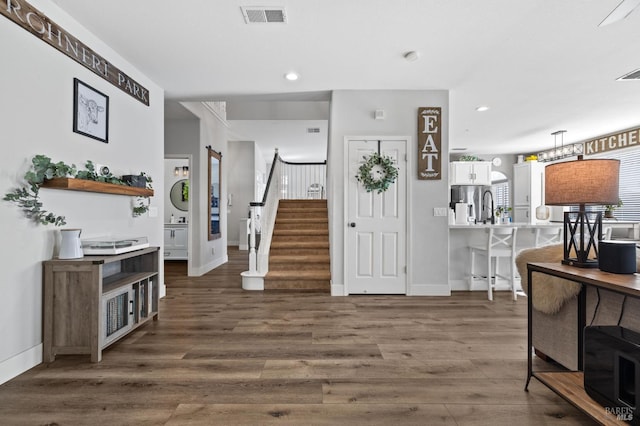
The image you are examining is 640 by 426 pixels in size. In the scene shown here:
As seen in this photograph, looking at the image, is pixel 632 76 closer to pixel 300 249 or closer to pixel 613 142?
pixel 613 142

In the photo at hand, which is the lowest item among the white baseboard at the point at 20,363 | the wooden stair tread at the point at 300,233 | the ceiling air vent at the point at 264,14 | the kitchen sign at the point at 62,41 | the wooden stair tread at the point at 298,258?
the white baseboard at the point at 20,363

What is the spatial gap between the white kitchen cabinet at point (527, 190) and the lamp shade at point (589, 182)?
694cm

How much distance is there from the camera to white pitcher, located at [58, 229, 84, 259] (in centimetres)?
253

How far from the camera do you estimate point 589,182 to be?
193 cm

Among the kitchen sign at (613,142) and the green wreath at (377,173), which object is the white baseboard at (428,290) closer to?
the green wreath at (377,173)

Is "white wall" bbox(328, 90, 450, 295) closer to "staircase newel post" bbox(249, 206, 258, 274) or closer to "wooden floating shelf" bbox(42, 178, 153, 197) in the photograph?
"staircase newel post" bbox(249, 206, 258, 274)

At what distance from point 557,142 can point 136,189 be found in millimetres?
8695

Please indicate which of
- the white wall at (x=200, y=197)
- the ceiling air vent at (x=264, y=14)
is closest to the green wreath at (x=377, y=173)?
the ceiling air vent at (x=264, y=14)

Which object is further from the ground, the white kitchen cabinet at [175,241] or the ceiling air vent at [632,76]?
the ceiling air vent at [632,76]

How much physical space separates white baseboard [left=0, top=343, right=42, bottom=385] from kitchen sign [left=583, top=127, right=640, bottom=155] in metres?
9.09

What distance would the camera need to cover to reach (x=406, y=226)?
14.8ft

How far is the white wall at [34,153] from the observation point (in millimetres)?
2221

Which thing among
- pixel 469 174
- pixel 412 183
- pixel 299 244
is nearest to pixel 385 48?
pixel 412 183

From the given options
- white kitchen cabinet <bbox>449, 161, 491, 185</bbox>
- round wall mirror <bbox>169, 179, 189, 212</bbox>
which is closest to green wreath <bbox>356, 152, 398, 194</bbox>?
white kitchen cabinet <bbox>449, 161, 491, 185</bbox>
